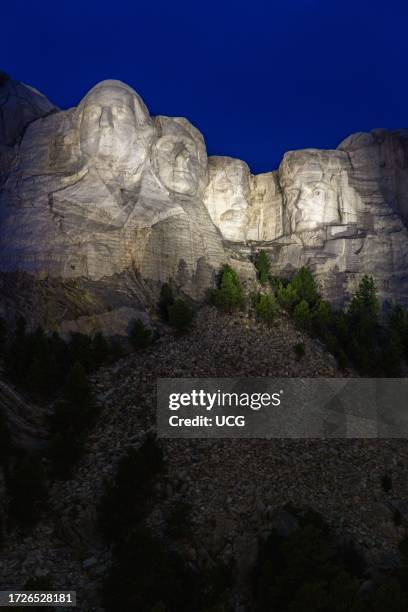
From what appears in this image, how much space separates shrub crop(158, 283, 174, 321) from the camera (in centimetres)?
3290

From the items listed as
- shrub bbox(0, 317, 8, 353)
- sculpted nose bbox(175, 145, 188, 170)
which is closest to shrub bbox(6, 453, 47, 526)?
shrub bbox(0, 317, 8, 353)

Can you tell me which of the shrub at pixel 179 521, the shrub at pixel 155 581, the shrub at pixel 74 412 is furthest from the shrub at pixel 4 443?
the shrub at pixel 155 581

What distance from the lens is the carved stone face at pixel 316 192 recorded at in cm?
4206

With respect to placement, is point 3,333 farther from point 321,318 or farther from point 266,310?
point 321,318

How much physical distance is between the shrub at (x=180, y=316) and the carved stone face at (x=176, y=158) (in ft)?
30.9

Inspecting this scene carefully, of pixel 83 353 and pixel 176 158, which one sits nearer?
pixel 83 353

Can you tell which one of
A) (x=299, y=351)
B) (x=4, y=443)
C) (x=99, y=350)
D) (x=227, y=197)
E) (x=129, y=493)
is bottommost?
(x=129, y=493)

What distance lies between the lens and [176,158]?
39250mm

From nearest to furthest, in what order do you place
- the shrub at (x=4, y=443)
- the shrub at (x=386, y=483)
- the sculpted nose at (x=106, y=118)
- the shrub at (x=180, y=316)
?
1. the shrub at (x=4, y=443)
2. the shrub at (x=386, y=483)
3. the shrub at (x=180, y=316)
4. the sculpted nose at (x=106, y=118)

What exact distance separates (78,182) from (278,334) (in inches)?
468

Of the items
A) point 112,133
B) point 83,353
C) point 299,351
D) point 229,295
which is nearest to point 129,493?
point 83,353

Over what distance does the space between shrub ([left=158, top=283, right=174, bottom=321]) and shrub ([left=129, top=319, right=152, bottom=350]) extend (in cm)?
285

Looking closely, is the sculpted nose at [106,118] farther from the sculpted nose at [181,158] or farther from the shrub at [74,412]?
the shrub at [74,412]

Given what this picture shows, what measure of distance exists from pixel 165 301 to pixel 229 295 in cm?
279
